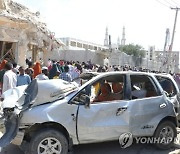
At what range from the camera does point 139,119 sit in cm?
608

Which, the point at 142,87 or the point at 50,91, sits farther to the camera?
the point at 142,87

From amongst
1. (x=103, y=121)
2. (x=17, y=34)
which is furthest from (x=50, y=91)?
(x=17, y=34)

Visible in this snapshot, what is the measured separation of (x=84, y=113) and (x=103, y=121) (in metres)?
0.41

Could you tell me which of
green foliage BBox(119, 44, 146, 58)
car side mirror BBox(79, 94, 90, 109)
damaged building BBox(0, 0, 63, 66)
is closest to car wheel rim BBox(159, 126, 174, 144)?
car side mirror BBox(79, 94, 90, 109)

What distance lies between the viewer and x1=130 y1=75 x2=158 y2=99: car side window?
6.36 m

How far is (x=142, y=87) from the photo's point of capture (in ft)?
21.8

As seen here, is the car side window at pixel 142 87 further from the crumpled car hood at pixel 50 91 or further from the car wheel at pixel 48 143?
the car wheel at pixel 48 143

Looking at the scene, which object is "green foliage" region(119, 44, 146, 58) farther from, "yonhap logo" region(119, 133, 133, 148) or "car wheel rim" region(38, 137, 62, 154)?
"car wheel rim" region(38, 137, 62, 154)

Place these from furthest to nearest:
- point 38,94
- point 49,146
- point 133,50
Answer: point 133,50
point 38,94
point 49,146

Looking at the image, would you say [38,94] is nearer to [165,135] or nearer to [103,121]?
[103,121]

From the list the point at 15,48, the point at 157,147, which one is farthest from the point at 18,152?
the point at 15,48

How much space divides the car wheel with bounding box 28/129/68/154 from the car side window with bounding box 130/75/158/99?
69.2 inches

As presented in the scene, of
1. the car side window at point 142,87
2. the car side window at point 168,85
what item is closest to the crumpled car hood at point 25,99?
the car side window at point 142,87

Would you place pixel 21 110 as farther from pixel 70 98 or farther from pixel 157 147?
pixel 157 147
